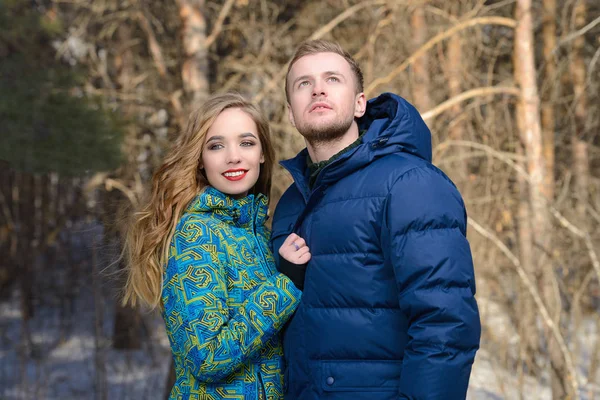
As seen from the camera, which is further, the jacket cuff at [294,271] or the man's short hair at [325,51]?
the man's short hair at [325,51]

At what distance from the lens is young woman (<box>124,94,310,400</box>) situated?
1957mm

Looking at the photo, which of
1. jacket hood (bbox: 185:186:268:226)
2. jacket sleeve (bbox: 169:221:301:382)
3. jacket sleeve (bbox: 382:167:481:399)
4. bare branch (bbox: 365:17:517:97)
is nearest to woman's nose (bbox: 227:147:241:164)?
jacket hood (bbox: 185:186:268:226)

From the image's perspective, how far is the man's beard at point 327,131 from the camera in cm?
205

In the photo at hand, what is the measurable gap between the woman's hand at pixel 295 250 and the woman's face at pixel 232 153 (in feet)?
0.93

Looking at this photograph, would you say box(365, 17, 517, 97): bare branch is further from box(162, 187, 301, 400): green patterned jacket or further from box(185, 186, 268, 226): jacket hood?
box(162, 187, 301, 400): green patterned jacket

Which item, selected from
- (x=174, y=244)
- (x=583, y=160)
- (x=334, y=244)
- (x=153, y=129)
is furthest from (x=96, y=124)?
(x=583, y=160)

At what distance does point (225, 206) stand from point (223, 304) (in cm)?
33

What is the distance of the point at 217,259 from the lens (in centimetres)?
204

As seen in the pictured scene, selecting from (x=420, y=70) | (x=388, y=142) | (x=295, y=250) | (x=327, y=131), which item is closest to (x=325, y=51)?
(x=327, y=131)

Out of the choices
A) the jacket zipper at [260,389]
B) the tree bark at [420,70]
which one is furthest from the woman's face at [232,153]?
the tree bark at [420,70]

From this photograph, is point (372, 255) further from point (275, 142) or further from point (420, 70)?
point (420, 70)

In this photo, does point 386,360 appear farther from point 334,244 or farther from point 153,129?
point 153,129

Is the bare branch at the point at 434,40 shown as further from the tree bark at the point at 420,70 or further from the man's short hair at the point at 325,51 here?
the man's short hair at the point at 325,51

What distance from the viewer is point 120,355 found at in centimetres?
838
